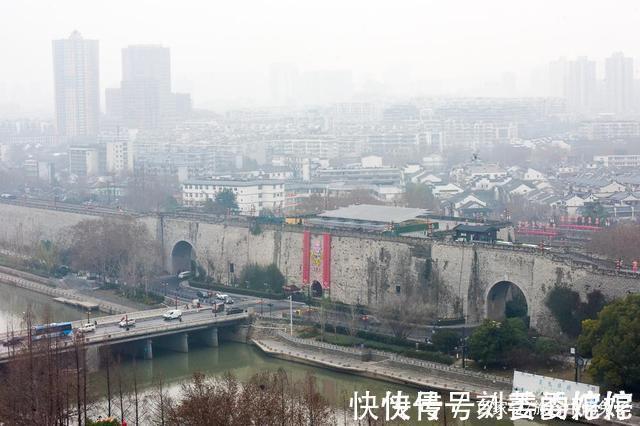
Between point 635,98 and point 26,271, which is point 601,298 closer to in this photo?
point 26,271

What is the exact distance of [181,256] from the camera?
20609 mm

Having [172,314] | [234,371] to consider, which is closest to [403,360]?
[234,371]

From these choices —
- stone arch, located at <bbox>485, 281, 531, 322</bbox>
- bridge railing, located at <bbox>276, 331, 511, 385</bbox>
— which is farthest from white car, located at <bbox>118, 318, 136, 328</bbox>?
stone arch, located at <bbox>485, 281, 531, 322</bbox>

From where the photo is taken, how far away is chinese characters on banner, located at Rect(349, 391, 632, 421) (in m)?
10.8

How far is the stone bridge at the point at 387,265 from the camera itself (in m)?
14.2

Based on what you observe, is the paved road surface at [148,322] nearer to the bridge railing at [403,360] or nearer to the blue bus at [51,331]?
the blue bus at [51,331]

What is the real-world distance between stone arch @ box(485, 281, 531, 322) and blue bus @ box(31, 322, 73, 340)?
540 cm

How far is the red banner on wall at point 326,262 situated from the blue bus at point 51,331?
4332mm

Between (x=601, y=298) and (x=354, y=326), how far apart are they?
3185mm

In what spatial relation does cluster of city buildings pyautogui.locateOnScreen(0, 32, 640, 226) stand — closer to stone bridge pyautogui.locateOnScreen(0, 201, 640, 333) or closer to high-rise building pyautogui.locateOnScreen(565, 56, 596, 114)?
high-rise building pyautogui.locateOnScreen(565, 56, 596, 114)

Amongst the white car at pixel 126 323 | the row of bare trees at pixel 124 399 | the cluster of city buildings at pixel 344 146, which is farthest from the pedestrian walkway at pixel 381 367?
the cluster of city buildings at pixel 344 146

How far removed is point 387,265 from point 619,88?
51.1 metres

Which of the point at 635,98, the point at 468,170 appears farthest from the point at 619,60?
the point at 468,170

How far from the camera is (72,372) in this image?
1155 centimetres
